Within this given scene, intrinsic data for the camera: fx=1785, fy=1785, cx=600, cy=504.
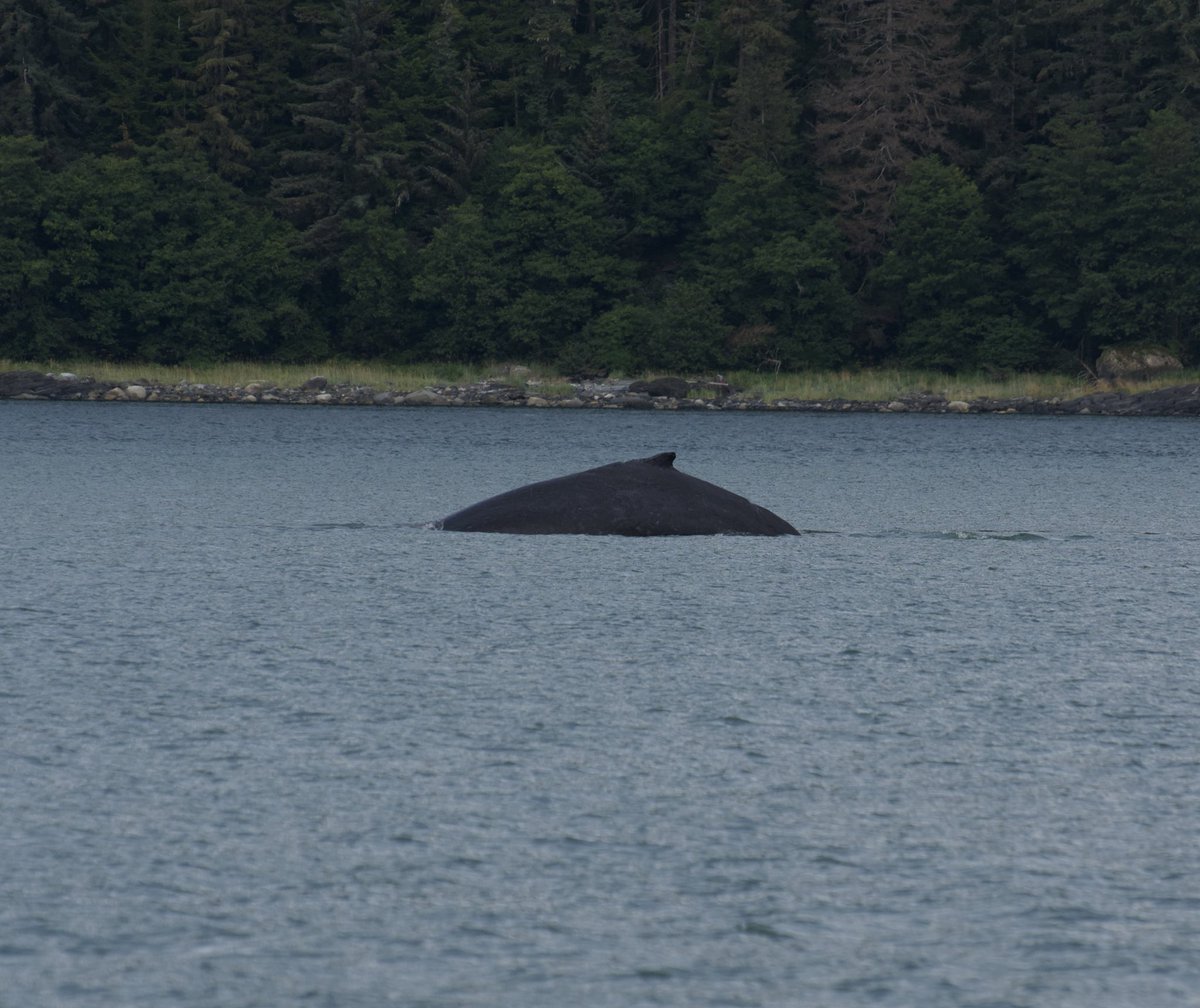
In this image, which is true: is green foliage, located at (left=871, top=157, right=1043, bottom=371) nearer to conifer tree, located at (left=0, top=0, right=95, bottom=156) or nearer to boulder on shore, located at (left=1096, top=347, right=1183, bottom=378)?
boulder on shore, located at (left=1096, top=347, right=1183, bottom=378)

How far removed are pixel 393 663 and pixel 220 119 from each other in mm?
89364

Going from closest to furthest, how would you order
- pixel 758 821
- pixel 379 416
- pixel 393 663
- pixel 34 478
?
pixel 758 821 < pixel 393 663 < pixel 34 478 < pixel 379 416

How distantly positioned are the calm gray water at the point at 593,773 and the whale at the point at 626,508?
0.65 metres

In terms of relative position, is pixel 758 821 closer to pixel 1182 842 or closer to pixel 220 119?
pixel 1182 842

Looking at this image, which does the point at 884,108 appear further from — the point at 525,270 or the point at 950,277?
the point at 525,270

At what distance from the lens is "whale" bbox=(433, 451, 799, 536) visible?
24703mm

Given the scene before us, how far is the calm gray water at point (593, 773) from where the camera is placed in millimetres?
7914

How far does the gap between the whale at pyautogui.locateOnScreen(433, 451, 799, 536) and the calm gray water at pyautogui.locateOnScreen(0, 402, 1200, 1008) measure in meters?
0.65

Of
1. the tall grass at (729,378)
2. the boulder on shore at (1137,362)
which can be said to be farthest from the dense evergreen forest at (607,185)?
the tall grass at (729,378)

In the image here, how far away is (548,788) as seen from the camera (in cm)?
1069

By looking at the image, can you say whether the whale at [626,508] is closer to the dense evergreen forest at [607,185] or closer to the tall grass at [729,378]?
the tall grass at [729,378]

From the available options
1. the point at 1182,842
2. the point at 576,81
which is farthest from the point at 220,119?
the point at 1182,842

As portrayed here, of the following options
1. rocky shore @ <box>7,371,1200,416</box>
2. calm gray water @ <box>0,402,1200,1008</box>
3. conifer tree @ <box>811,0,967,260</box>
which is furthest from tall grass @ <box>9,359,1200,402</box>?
calm gray water @ <box>0,402,1200,1008</box>

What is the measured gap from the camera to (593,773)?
11.1 metres
